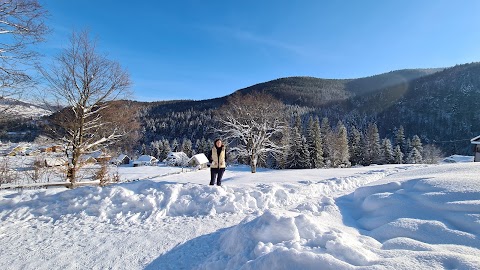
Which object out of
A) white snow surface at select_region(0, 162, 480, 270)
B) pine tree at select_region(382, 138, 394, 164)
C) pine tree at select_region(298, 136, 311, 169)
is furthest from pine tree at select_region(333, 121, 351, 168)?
white snow surface at select_region(0, 162, 480, 270)

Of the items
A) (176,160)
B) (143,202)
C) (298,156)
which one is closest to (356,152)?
(298,156)

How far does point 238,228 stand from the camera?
4.62 meters

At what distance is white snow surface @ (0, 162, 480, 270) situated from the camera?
3.28 m

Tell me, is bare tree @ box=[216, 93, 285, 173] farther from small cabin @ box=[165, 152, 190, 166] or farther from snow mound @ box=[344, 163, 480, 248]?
small cabin @ box=[165, 152, 190, 166]

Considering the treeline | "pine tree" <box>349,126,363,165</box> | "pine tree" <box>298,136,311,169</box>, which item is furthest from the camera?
"pine tree" <box>349,126,363,165</box>

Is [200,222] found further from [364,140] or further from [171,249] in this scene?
[364,140]

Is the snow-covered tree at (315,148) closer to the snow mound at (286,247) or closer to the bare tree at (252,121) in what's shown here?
the bare tree at (252,121)

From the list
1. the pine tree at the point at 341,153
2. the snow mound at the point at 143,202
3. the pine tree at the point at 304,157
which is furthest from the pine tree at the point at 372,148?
the snow mound at the point at 143,202

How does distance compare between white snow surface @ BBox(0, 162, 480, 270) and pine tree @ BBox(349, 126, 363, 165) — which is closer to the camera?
white snow surface @ BBox(0, 162, 480, 270)

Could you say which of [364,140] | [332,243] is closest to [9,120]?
[332,243]

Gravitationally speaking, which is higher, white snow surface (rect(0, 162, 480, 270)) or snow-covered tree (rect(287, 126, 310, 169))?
white snow surface (rect(0, 162, 480, 270))

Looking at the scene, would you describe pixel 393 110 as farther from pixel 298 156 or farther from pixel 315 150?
pixel 298 156

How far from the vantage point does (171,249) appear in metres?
4.73

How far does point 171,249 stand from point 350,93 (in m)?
181
